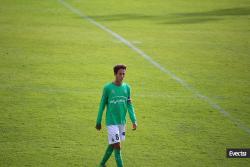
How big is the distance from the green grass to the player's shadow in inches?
1.9

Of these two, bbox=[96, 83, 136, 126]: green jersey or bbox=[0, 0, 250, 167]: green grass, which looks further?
bbox=[0, 0, 250, 167]: green grass

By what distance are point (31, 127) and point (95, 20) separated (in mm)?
14252

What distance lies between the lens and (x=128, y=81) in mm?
14805

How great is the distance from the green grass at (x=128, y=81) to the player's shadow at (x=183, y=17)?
49 mm

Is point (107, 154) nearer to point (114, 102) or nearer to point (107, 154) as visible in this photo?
point (107, 154)

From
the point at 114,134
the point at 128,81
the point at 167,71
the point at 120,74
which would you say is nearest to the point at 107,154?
the point at 114,134

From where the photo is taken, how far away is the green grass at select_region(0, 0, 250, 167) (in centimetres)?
980

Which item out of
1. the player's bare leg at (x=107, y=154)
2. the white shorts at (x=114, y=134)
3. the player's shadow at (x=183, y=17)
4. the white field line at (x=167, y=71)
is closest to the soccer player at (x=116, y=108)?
the white shorts at (x=114, y=134)

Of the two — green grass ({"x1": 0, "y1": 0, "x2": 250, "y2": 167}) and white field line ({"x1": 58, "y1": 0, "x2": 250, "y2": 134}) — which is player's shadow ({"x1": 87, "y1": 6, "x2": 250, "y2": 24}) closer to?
green grass ({"x1": 0, "y1": 0, "x2": 250, "y2": 167})

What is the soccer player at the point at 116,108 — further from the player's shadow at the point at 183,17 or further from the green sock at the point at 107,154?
the player's shadow at the point at 183,17

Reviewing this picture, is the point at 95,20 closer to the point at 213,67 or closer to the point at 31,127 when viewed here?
the point at 213,67

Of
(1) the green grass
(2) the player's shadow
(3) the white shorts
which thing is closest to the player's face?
(3) the white shorts

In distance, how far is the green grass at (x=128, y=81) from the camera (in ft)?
32.1

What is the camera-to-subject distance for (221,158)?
372 inches
